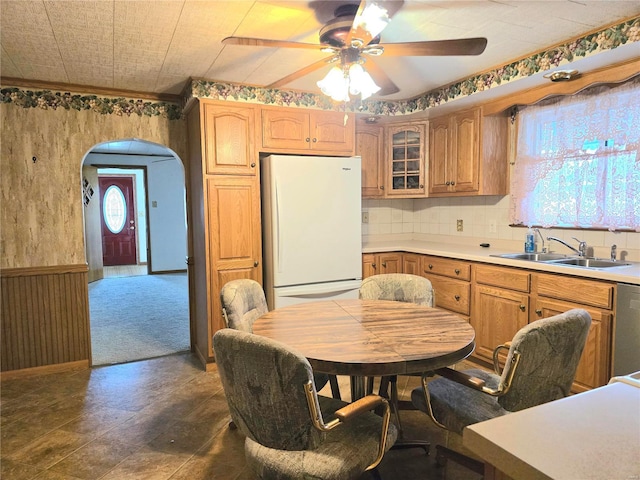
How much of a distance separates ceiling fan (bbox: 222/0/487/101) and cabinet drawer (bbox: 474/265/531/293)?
1653mm

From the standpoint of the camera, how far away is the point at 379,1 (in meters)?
1.83

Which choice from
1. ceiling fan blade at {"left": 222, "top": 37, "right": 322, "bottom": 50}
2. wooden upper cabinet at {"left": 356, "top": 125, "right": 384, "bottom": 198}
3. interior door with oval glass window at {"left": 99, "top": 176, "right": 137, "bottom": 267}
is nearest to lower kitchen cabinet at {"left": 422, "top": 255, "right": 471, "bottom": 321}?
wooden upper cabinet at {"left": 356, "top": 125, "right": 384, "bottom": 198}

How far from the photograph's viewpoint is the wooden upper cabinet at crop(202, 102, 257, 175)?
10.6 feet

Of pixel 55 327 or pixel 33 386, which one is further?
pixel 55 327

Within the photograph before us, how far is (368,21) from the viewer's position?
1.65 metres

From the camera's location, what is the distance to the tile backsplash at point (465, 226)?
300 cm

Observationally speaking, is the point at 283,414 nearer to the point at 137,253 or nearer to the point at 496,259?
the point at 496,259

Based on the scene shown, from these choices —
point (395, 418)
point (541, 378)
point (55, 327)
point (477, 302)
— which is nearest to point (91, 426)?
point (55, 327)

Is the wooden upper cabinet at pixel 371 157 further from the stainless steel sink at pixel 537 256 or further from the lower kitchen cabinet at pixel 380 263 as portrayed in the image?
the stainless steel sink at pixel 537 256

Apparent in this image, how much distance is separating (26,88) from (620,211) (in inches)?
171

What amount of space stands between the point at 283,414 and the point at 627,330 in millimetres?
2028

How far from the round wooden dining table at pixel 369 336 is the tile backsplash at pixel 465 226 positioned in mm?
1618

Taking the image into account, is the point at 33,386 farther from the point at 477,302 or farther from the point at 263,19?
the point at 477,302

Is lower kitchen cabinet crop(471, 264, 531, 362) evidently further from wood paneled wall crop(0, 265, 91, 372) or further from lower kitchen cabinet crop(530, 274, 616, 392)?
wood paneled wall crop(0, 265, 91, 372)
